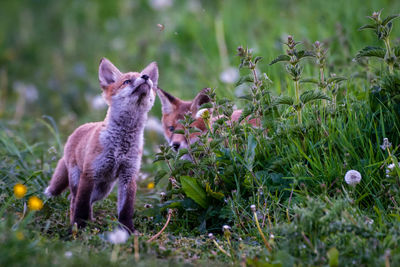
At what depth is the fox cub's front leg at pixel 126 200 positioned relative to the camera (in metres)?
4.02

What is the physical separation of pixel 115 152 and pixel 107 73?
2.78 ft

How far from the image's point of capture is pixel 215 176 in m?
4.07

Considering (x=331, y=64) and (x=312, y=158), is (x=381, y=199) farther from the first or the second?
(x=331, y=64)

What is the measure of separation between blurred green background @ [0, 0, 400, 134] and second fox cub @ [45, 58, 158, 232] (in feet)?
6.04

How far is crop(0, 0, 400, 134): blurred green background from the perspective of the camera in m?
7.54

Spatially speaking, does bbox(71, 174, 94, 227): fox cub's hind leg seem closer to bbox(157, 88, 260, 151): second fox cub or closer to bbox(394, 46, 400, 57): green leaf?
bbox(157, 88, 260, 151): second fox cub

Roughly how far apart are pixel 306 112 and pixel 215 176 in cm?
99

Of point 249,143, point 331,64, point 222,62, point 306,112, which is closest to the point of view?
point 249,143

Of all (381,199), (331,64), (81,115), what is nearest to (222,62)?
(331,64)

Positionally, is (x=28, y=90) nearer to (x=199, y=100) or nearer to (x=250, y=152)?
(x=199, y=100)

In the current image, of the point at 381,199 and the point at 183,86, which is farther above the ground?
the point at 183,86

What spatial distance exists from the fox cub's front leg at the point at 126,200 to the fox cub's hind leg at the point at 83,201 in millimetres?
277

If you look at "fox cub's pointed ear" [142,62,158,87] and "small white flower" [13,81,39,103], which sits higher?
"small white flower" [13,81,39,103]

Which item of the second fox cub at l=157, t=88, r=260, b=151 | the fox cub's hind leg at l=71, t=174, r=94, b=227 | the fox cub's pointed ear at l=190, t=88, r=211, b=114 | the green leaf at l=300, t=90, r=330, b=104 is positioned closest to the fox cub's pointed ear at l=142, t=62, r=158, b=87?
the fox cub's pointed ear at l=190, t=88, r=211, b=114
